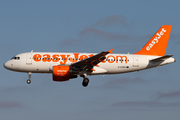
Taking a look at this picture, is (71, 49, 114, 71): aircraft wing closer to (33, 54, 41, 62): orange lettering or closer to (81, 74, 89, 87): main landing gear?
(81, 74, 89, 87): main landing gear

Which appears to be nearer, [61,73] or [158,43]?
[61,73]

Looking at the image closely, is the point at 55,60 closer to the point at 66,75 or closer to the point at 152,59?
the point at 66,75

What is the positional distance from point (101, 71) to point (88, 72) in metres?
1.80

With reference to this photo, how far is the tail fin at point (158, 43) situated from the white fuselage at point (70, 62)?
6.42 ft

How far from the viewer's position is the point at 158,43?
2090 inches

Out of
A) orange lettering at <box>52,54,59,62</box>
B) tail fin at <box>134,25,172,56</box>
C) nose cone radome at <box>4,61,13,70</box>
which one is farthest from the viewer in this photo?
tail fin at <box>134,25,172,56</box>

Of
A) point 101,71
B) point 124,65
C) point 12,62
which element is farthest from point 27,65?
point 124,65

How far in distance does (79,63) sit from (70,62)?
2230 mm

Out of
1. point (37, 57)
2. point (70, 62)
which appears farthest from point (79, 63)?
point (37, 57)

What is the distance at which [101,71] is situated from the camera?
48.5m

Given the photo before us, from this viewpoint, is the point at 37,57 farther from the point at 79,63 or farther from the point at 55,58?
the point at 79,63

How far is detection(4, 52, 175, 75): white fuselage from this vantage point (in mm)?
47812

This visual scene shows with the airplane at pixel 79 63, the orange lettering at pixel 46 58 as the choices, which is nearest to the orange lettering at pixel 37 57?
the airplane at pixel 79 63

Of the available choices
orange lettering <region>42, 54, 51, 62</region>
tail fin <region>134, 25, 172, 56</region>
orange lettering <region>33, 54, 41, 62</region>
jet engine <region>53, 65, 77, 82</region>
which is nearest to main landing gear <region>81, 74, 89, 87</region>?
jet engine <region>53, 65, 77, 82</region>
